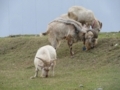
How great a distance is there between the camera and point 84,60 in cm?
2170

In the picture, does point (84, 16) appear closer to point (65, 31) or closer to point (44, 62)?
point (65, 31)

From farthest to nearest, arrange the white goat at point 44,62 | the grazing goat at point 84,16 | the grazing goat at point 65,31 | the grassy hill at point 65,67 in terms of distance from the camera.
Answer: the grazing goat at point 84,16 < the grazing goat at point 65,31 < the white goat at point 44,62 < the grassy hill at point 65,67

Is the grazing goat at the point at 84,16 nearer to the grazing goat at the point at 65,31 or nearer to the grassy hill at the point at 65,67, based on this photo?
the grassy hill at the point at 65,67

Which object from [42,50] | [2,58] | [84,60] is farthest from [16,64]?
[42,50]

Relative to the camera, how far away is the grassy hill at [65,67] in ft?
50.4

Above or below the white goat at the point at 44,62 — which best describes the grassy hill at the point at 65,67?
below

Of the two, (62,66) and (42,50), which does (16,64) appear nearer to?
(62,66)

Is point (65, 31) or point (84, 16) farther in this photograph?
point (84, 16)

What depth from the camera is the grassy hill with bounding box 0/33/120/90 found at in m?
15.4

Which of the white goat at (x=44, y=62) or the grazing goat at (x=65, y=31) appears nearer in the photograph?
the white goat at (x=44, y=62)

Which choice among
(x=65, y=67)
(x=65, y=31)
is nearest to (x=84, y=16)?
(x=65, y=31)

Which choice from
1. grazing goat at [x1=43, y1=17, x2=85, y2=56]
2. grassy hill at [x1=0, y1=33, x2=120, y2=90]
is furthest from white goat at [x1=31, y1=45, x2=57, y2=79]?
grazing goat at [x1=43, y1=17, x2=85, y2=56]

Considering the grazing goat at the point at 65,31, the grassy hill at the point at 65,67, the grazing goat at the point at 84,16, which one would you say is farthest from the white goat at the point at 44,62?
the grazing goat at the point at 84,16

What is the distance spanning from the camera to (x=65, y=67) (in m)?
21.0
